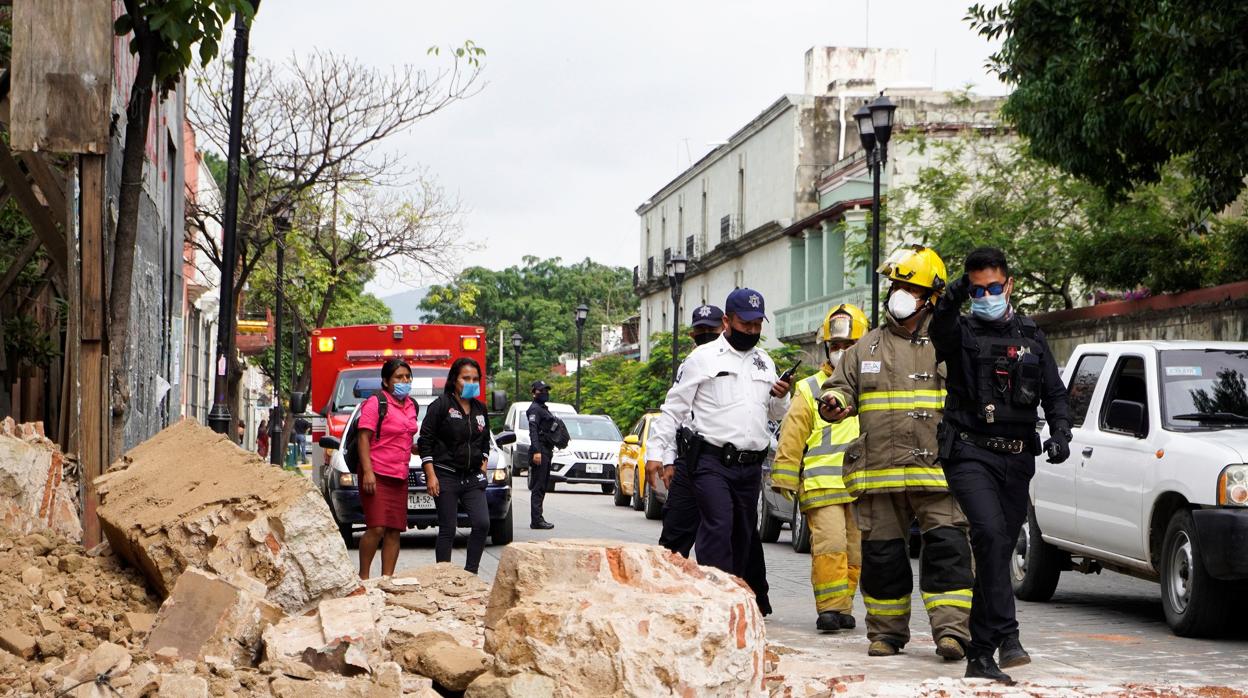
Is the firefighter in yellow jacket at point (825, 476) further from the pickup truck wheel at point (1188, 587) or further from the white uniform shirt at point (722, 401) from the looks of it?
the pickup truck wheel at point (1188, 587)

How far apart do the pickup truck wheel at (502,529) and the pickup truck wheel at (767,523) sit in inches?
111

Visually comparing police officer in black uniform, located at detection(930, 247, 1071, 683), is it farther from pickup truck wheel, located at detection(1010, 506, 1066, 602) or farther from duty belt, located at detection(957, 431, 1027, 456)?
pickup truck wheel, located at detection(1010, 506, 1066, 602)

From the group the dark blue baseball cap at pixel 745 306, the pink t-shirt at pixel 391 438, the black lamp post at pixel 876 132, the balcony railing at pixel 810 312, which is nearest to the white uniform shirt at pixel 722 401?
the dark blue baseball cap at pixel 745 306

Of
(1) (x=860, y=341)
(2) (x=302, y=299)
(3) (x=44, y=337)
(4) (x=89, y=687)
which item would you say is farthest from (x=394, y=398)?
(2) (x=302, y=299)

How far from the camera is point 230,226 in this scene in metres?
18.7

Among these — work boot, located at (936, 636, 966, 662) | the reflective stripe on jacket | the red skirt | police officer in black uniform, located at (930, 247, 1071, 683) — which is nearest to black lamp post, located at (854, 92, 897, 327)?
the red skirt

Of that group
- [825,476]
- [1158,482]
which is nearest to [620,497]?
[825,476]

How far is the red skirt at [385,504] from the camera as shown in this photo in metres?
11.2

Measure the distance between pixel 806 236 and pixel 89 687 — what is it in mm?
43442

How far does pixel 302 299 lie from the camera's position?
1464 inches

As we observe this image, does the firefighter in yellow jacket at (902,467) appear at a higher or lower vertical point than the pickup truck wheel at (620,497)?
higher

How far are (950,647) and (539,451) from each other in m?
12.3

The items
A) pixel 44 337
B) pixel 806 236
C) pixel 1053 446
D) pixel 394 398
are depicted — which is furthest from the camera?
pixel 806 236

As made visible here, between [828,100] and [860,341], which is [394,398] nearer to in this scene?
[860,341]
